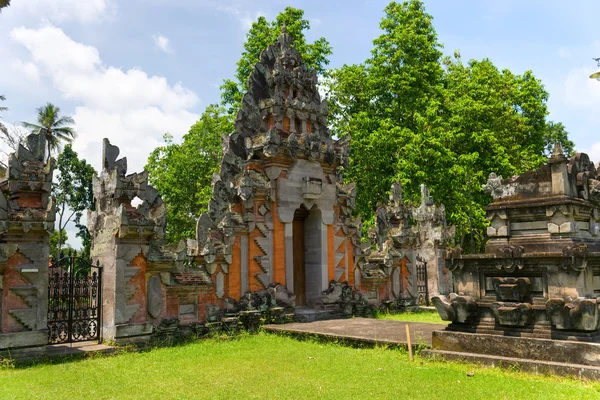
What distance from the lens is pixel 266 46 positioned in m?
27.3

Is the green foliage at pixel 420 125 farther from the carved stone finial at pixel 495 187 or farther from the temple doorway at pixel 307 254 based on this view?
the carved stone finial at pixel 495 187

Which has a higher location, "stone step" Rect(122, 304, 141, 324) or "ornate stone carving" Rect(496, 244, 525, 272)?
"ornate stone carving" Rect(496, 244, 525, 272)

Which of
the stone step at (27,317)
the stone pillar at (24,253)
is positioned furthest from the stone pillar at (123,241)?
the stone step at (27,317)

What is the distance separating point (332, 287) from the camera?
658 inches

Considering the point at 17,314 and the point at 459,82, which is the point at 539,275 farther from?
the point at 459,82

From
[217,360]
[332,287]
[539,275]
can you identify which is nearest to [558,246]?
[539,275]

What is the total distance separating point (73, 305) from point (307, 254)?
759 centimetres

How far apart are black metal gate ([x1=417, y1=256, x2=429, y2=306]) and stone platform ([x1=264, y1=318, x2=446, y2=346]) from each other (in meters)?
8.13

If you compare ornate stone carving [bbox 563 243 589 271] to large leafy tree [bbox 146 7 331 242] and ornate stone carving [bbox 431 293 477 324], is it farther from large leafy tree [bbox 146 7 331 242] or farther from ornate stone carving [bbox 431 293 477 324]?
large leafy tree [bbox 146 7 331 242]

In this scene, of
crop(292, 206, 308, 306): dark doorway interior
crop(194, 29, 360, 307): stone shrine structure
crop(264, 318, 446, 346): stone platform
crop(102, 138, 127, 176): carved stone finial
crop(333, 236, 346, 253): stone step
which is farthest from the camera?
crop(333, 236, 346, 253): stone step

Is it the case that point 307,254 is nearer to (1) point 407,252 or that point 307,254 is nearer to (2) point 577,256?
(1) point 407,252

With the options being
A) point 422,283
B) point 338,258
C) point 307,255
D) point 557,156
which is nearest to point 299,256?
point 307,255

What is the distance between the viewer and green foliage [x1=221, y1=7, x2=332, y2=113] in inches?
1063

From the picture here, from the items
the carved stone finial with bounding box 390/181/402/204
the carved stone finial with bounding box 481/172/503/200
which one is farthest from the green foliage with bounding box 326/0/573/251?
the carved stone finial with bounding box 481/172/503/200
